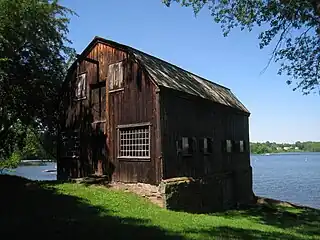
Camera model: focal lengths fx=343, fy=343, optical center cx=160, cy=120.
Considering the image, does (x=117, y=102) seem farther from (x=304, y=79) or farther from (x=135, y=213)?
(x=304, y=79)

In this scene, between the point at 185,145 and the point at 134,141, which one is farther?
the point at 185,145

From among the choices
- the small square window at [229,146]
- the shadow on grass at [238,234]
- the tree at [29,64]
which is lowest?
the shadow on grass at [238,234]

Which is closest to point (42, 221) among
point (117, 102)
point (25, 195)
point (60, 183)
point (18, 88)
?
point (25, 195)

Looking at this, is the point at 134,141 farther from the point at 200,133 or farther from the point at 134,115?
the point at 200,133

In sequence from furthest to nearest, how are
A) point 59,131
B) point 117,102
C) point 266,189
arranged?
point 266,189 < point 59,131 < point 117,102

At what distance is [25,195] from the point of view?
576 inches

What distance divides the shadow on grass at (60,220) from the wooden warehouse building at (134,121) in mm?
4369

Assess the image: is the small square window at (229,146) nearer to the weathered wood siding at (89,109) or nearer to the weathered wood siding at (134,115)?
the weathered wood siding at (134,115)

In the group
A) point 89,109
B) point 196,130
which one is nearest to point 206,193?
point 196,130

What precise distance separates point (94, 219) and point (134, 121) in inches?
285

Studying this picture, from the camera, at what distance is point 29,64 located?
2078cm

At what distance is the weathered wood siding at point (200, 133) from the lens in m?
17.0

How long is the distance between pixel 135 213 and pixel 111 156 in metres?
6.19

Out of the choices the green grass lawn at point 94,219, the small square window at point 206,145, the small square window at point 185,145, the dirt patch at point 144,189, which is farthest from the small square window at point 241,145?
the dirt patch at point 144,189
